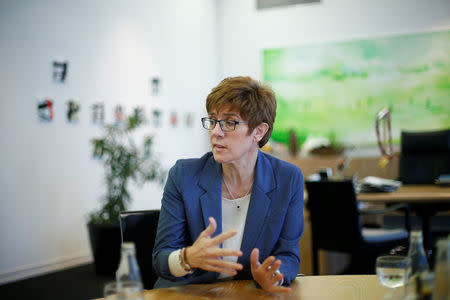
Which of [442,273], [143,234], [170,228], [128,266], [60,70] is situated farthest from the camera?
[60,70]

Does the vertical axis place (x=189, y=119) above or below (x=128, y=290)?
above

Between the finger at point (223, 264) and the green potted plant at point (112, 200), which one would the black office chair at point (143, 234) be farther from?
the green potted plant at point (112, 200)

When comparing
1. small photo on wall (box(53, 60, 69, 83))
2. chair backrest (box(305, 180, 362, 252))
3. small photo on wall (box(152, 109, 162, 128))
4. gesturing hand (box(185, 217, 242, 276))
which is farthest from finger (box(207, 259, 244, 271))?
small photo on wall (box(152, 109, 162, 128))

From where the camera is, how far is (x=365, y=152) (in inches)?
275

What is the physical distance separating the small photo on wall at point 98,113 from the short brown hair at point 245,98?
3.69 m

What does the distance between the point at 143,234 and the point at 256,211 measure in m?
0.43

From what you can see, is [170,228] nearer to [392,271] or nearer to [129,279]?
[129,279]

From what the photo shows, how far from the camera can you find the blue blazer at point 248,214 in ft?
5.50

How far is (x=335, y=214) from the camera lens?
347 centimetres

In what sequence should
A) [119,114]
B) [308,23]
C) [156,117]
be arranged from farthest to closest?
[308,23], [156,117], [119,114]

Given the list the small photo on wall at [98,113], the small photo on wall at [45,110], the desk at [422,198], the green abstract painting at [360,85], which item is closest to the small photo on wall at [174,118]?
the small photo on wall at [98,113]

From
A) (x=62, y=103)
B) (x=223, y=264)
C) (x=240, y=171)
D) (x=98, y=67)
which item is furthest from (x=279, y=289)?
(x=98, y=67)

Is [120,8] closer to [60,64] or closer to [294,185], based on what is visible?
[60,64]

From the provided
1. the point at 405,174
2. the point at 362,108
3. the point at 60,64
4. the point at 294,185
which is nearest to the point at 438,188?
the point at 405,174
